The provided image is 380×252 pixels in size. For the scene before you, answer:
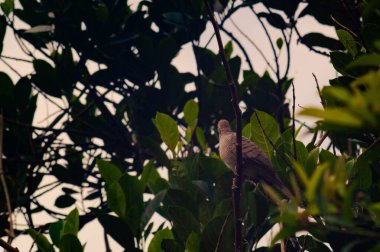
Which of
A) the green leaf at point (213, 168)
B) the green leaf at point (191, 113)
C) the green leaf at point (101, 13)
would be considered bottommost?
the green leaf at point (213, 168)

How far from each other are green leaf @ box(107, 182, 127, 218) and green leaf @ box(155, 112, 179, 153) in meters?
1.00

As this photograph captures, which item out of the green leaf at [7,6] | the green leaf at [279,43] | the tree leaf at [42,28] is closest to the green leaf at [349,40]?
the green leaf at [279,43]

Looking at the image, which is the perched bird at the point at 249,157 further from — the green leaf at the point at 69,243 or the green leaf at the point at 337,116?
the green leaf at the point at 337,116

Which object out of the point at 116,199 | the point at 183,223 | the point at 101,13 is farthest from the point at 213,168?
the point at 101,13

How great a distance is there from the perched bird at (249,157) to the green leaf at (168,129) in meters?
0.96

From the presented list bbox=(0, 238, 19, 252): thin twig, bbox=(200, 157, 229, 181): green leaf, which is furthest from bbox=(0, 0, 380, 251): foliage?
bbox=(0, 238, 19, 252): thin twig

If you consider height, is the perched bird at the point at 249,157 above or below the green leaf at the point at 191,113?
below

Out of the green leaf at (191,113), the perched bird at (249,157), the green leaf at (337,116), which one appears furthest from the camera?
the perched bird at (249,157)

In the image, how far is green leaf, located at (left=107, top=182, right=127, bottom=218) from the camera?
304cm

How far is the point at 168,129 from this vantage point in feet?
13.1

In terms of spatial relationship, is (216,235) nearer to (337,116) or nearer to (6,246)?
(6,246)

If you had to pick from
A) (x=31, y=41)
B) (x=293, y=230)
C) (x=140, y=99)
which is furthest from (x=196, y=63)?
(x=293, y=230)

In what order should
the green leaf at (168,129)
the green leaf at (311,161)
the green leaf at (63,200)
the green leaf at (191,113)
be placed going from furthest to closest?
the green leaf at (63,200)
the green leaf at (191,113)
the green leaf at (168,129)
the green leaf at (311,161)

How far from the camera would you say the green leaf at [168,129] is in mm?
3971
